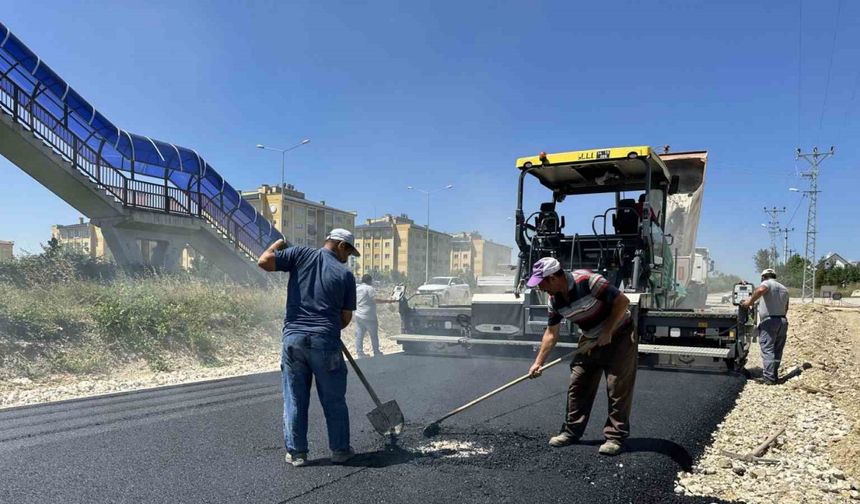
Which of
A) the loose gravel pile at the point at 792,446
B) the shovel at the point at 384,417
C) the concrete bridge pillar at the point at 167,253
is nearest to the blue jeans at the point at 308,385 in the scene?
the shovel at the point at 384,417

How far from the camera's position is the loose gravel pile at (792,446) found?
3271 mm

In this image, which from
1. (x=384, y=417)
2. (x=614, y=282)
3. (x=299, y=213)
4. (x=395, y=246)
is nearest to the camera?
(x=384, y=417)

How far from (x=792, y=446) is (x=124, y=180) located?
14.4 meters

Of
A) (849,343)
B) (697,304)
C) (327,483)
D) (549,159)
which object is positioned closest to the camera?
(327,483)

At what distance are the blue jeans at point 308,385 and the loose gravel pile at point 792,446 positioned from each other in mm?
2028

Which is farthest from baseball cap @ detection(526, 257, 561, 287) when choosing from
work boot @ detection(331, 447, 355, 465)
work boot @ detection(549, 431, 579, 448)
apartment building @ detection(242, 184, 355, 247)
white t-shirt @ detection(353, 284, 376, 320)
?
apartment building @ detection(242, 184, 355, 247)

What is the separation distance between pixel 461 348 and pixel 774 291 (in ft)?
13.6

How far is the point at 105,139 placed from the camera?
1371 centimetres

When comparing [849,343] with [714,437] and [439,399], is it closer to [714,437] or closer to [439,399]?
[714,437]

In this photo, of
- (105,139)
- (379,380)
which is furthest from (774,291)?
(105,139)

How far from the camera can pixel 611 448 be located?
371 centimetres

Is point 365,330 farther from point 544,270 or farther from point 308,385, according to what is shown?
point 544,270

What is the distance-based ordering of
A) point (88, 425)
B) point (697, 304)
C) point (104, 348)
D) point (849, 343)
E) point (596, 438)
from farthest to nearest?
point (697, 304) → point (849, 343) → point (104, 348) → point (88, 425) → point (596, 438)

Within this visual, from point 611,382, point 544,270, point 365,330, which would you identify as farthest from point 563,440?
point 365,330
